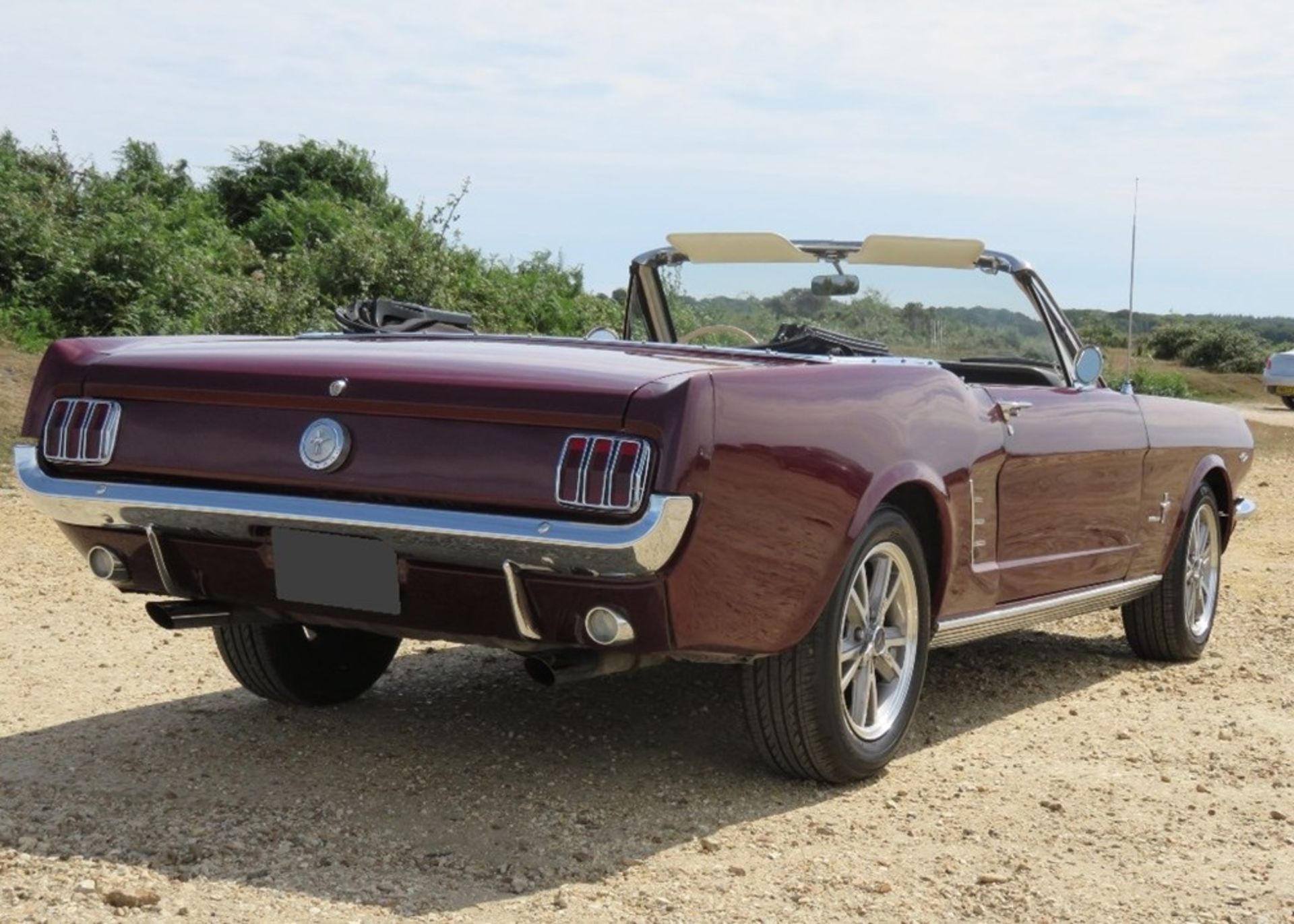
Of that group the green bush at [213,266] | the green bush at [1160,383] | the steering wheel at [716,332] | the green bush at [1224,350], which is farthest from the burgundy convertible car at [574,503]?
the green bush at [1224,350]

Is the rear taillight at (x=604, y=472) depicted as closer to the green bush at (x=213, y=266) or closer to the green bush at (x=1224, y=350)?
the green bush at (x=213, y=266)

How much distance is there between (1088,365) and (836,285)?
0.89 metres

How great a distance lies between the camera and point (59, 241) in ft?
58.3

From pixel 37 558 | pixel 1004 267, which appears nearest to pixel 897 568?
pixel 1004 267

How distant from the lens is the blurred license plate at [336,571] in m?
4.09

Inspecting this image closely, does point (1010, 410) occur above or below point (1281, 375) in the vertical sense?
above

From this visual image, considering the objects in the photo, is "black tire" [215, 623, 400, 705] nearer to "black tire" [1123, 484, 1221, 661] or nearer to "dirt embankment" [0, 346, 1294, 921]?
"dirt embankment" [0, 346, 1294, 921]

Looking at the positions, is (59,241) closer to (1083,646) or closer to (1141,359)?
(1083,646)

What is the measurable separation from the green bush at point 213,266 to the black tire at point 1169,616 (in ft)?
34.6

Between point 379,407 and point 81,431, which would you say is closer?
point 379,407

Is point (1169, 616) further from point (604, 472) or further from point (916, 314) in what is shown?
point (604, 472)

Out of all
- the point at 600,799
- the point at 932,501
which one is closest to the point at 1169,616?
the point at 932,501

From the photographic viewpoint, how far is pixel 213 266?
1998 cm

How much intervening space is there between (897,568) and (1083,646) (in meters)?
2.88
